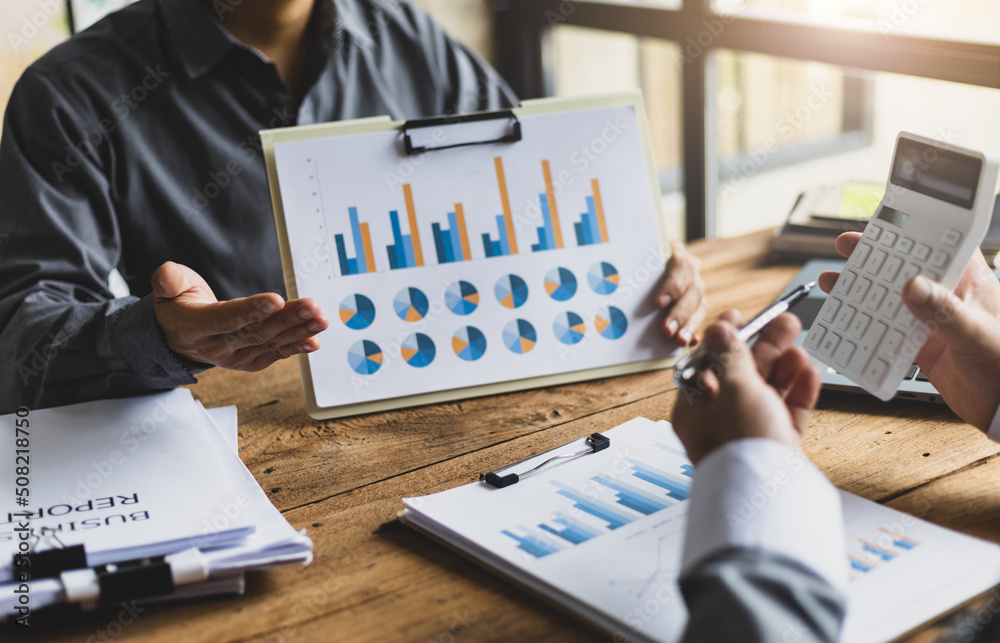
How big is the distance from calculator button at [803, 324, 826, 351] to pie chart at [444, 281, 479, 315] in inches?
15.2

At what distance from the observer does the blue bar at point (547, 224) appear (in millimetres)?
1025

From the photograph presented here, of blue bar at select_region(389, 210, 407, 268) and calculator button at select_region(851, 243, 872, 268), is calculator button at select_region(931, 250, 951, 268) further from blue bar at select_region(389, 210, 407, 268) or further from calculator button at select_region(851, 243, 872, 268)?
blue bar at select_region(389, 210, 407, 268)

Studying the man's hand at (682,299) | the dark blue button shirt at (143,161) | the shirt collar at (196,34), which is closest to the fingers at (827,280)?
the man's hand at (682,299)

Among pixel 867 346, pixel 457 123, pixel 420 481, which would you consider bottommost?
pixel 420 481

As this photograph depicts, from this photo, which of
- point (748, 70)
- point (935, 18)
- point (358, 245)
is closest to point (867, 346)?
point (358, 245)

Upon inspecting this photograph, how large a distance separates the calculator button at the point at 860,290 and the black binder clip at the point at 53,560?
0.69m

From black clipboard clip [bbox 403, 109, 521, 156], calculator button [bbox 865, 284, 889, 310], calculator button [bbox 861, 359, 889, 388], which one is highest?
black clipboard clip [bbox 403, 109, 521, 156]

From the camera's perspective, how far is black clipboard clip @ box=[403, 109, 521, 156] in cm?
100

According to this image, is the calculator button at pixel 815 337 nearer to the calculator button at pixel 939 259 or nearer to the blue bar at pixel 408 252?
the calculator button at pixel 939 259

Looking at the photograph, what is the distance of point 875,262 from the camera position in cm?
76

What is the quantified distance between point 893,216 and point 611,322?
36cm

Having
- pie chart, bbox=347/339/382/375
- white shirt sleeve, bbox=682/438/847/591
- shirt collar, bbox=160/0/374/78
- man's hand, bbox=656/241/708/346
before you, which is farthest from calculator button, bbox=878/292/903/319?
shirt collar, bbox=160/0/374/78

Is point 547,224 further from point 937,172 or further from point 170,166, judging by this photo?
point 170,166

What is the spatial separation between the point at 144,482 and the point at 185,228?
61 centimetres
